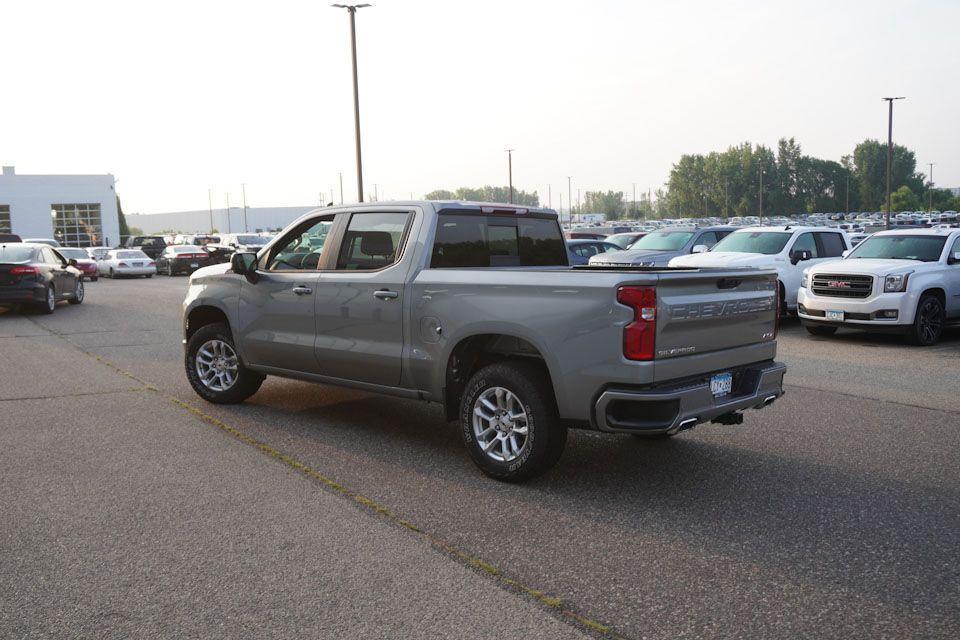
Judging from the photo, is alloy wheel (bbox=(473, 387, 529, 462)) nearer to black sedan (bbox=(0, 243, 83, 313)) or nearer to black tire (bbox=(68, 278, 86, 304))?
black sedan (bbox=(0, 243, 83, 313))

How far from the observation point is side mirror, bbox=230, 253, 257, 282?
746cm

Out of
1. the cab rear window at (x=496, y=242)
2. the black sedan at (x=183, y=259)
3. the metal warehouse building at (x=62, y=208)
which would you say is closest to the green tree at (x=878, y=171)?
the metal warehouse building at (x=62, y=208)

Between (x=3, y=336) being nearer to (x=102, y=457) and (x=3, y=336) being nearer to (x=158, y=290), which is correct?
(x=102, y=457)

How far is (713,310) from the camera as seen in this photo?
545 centimetres

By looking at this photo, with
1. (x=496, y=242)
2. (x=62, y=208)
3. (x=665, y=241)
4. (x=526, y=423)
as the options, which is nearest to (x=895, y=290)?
(x=665, y=241)

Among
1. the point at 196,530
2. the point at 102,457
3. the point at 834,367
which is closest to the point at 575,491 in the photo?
the point at 196,530

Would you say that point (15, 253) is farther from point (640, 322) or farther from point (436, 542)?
point (640, 322)

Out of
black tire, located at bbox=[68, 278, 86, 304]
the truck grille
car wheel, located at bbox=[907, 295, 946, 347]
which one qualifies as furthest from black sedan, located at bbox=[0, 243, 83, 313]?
car wheel, located at bbox=[907, 295, 946, 347]

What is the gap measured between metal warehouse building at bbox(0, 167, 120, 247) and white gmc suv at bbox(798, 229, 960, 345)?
68.1 meters

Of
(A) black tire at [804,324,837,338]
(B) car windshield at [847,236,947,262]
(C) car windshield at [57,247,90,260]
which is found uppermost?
(B) car windshield at [847,236,947,262]

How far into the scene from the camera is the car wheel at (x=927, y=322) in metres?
12.6

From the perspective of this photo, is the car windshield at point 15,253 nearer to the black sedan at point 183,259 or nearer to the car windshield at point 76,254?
the car windshield at point 76,254

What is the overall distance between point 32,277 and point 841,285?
52.4 feet

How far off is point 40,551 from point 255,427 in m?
2.89
